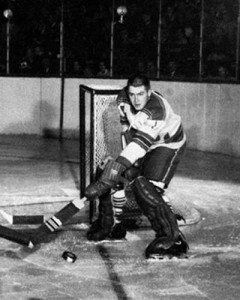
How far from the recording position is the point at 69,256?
18.8 ft

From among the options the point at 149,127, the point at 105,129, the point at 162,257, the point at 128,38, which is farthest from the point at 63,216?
the point at 128,38

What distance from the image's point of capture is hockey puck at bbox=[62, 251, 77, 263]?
572 cm

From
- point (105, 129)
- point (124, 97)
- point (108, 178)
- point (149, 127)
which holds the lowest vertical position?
point (108, 178)

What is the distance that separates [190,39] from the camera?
12922 millimetres

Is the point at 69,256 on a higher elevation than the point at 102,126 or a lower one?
lower

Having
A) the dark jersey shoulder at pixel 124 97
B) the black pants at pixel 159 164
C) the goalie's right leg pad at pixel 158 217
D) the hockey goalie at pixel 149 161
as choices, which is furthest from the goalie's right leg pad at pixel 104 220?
the dark jersey shoulder at pixel 124 97

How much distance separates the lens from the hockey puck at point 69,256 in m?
5.72

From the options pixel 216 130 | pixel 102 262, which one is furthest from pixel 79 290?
pixel 216 130

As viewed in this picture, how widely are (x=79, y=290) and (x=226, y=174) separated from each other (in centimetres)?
568

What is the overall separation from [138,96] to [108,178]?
2.13 ft

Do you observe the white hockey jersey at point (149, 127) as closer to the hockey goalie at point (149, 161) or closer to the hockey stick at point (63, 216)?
the hockey goalie at point (149, 161)

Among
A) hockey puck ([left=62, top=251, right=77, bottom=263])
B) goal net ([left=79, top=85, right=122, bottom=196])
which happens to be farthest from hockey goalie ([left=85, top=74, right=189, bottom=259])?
goal net ([left=79, top=85, right=122, bottom=196])

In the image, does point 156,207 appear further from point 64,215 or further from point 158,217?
point 64,215

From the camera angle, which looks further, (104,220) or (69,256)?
(104,220)
